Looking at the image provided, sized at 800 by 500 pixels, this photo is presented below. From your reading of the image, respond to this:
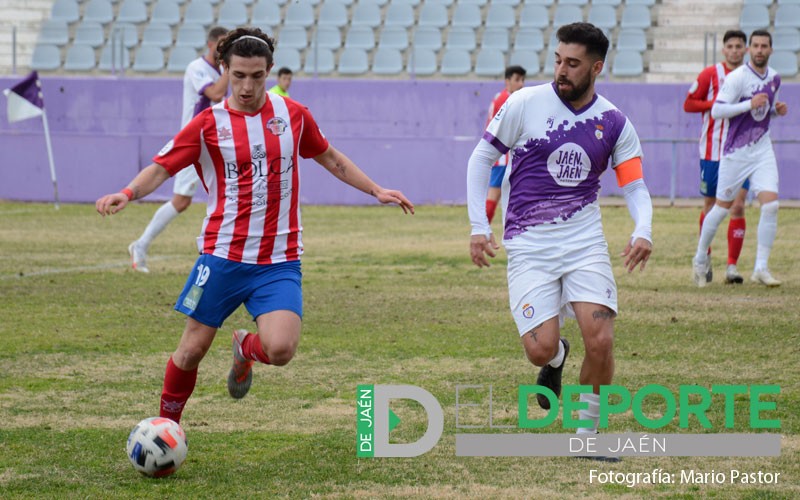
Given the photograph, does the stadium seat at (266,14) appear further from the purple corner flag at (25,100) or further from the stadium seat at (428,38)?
the purple corner flag at (25,100)

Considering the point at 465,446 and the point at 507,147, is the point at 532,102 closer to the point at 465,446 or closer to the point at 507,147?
the point at 507,147

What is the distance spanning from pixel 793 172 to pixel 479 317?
14432 mm

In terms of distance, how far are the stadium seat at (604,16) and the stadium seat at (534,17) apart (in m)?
0.93

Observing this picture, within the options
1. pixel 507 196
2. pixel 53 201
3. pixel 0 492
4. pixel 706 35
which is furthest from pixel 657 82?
pixel 0 492

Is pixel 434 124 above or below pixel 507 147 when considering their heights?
below

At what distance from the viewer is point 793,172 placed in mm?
22266

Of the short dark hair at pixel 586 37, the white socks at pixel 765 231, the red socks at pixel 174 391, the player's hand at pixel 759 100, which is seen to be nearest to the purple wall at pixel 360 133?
the white socks at pixel 765 231

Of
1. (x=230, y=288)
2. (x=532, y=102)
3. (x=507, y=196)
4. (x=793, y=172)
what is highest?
(x=532, y=102)

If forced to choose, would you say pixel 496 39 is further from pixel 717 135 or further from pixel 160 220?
pixel 160 220

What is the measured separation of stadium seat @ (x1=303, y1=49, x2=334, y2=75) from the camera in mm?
24844

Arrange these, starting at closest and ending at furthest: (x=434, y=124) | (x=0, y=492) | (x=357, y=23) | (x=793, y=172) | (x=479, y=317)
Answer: (x=0, y=492), (x=479, y=317), (x=793, y=172), (x=434, y=124), (x=357, y=23)

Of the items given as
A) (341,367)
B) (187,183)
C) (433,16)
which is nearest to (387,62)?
(433,16)

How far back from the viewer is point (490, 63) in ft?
82.0

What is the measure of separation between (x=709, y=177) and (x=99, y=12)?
63.0 ft
